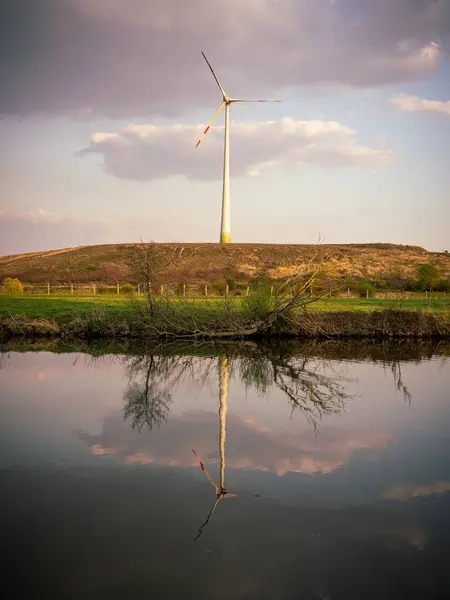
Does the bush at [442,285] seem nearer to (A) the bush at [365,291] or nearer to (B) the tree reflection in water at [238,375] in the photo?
(A) the bush at [365,291]

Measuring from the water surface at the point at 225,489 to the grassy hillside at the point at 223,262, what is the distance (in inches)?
1928

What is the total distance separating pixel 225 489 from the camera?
8.67m

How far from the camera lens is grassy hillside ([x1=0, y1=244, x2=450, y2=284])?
68375mm

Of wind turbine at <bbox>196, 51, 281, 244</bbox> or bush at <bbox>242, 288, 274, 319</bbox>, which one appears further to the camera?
wind turbine at <bbox>196, 51, 281, 244</bbox>

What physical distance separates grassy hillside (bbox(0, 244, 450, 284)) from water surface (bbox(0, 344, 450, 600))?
4898 centimetres

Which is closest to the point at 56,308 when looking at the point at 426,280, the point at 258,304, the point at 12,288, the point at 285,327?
the point at 258,304

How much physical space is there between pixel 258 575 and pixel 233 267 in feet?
221

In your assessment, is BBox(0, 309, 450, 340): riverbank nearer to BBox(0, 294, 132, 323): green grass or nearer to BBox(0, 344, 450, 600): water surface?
BBox(0, 294, 132, 323): green grass

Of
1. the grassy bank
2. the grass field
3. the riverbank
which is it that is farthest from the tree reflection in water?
the grass field

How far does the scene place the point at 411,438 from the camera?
11727 millimetres

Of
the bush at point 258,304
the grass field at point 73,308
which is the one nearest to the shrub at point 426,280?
the grass field at point 73,308

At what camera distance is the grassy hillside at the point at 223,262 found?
2692 inches

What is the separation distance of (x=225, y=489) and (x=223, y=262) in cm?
6635

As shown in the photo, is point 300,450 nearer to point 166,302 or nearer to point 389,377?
point 389,377
